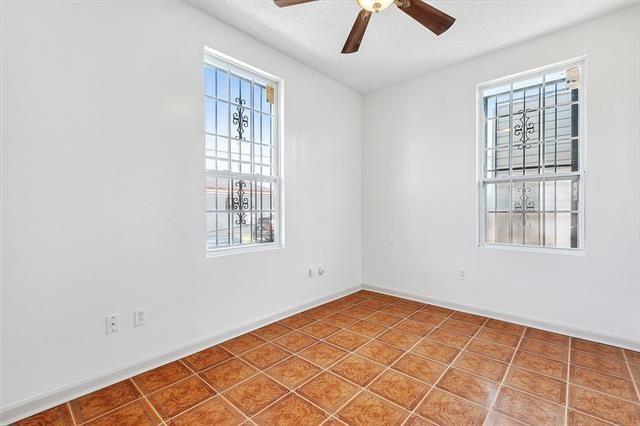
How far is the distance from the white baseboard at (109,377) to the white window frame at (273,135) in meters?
0.74

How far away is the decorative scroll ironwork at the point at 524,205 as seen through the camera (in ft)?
10.5

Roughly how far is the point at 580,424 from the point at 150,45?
3.71 meters

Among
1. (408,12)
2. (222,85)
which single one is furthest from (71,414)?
(408,12)

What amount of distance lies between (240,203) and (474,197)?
8.55 feet

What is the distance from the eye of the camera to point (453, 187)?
3.60m

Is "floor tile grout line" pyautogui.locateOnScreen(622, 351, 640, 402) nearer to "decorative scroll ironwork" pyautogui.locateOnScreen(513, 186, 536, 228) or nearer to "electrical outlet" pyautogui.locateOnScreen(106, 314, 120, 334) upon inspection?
"decorative scroll ironwork" pyautogui.locateOnScreen(513, 186, 536, 228)

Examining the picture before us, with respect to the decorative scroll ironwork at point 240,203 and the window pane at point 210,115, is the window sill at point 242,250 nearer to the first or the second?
the decorative scroll ironwork at point 240,203

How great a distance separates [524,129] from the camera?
321 cm

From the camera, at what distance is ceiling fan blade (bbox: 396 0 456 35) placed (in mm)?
1831

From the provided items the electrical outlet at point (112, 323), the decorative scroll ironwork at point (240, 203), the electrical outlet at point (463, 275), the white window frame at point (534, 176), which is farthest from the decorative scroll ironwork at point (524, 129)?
the electrical outlet at point (112, 323)

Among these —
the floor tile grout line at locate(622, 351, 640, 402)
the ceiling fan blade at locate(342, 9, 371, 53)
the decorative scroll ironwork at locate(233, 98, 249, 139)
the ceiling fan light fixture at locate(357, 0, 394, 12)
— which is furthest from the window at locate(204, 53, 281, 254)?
the floor tile grout line at locate(622, 351, 640, 402)

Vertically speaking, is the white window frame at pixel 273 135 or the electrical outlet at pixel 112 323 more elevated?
the white window frame at pixel 273 135

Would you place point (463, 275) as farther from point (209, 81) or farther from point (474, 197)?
point (209, 81)

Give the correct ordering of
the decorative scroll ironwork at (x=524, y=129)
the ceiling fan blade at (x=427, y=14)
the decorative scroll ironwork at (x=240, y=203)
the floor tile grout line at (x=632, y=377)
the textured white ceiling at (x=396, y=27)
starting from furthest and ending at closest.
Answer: the decorative scroll ironwork at (x=524, y=129), the decorative scroll ironwork at (x=240, y=203), the textured white ceiling at (x=396, y=27), the floor tile grout line at (x=632, y=377), the ceiling fan blade at (x=427, y=14)
